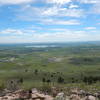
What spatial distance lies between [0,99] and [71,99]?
19.2ft

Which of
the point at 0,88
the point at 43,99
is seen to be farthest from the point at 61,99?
the point at 0,88

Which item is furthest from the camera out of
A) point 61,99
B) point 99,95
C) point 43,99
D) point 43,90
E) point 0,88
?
point 0,88

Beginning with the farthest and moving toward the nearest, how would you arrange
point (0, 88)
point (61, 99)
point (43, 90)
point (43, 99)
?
point (0, 88) → point (43, 90) → point (43, 99) → point (61, 99)

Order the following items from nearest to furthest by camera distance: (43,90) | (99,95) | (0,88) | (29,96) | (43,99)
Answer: (43,99), (29,96), (99,95), (43,90), (0,88)

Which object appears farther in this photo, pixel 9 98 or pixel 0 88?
pixel 0 88

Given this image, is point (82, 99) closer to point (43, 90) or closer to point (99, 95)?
point (99, 95)

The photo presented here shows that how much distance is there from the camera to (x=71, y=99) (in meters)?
17.3

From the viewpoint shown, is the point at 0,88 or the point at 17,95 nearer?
the point at 17,95

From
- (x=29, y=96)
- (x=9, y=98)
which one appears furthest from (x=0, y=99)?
(x=29, y=96)

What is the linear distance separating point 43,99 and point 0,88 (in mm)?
7887

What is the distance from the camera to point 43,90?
2164cm

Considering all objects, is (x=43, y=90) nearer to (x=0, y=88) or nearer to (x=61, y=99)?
(x=0, y=88)

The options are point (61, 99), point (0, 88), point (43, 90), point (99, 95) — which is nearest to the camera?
point (61, 99)

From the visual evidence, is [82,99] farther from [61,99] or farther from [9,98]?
[9,98]
